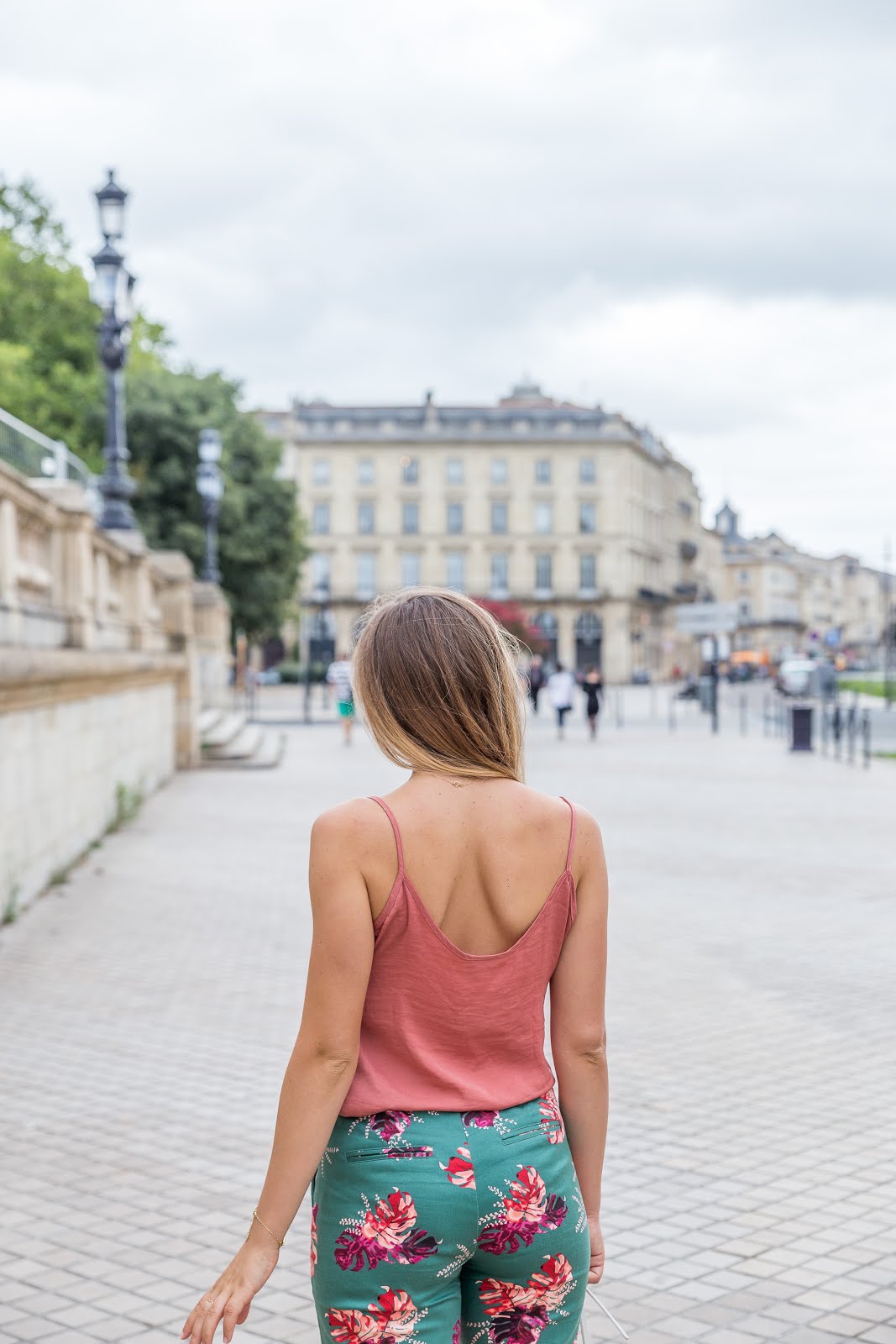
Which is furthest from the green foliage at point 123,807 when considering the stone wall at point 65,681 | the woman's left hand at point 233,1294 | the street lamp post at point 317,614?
the street lamp post at point 317,614

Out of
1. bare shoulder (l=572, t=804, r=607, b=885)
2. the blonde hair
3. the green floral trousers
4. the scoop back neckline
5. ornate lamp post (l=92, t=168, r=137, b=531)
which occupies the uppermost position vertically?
ornate lamp post (l=92, t=168, r=137, b=531)

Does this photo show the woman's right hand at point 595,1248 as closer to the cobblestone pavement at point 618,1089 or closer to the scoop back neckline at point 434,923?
the cobblestone pavement at point 618,1089

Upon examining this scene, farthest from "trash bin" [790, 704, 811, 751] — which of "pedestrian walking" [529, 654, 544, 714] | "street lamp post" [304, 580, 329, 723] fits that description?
"street lamp post" [304, 580, 329, 723]

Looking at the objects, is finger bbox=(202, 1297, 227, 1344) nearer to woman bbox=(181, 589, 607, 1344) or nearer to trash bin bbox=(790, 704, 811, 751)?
woman bbox=(181, 589, 607, 1344)

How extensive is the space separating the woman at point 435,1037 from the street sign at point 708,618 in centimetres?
4188

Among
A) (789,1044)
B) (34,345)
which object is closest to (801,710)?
(789,1044)

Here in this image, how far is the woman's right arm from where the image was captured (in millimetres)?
2389

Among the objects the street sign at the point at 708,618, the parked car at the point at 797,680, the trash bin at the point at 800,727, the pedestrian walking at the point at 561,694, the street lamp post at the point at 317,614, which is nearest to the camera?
the trash bin at the point at 800,727

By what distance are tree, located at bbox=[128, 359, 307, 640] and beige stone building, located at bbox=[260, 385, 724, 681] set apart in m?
49.1

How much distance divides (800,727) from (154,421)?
91.7 feet

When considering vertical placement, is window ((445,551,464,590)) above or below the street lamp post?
above

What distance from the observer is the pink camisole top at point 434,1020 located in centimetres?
222

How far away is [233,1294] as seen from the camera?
7.32 ft

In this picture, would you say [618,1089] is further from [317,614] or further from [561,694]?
[317,614]
